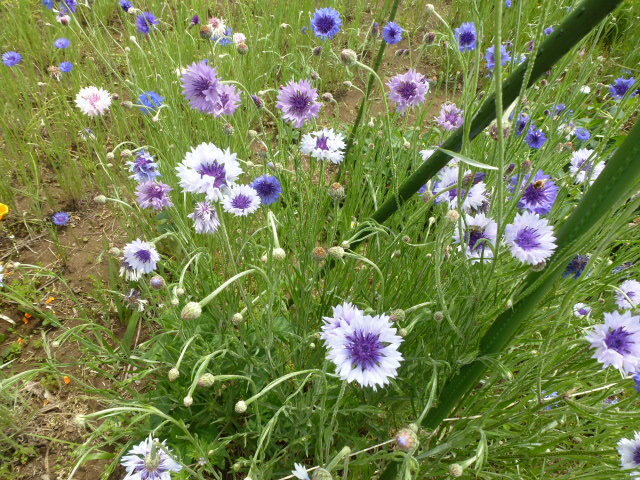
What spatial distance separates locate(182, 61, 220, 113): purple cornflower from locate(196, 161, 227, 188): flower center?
0.96 ft

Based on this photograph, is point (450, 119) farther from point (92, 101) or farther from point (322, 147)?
point (92, 101)

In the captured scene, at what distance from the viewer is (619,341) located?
81 cm

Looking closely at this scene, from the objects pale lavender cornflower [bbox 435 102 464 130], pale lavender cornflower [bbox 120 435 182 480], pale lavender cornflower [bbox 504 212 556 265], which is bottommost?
pale lavender cornflower [bbox 120 435 182 480]

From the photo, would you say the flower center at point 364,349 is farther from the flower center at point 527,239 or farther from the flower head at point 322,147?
the flower head at point 322,147

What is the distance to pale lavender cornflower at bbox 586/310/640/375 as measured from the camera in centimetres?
79

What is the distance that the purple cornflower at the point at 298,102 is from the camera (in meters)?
1.32

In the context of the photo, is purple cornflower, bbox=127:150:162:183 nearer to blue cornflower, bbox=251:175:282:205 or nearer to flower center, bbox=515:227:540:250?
blue cornflower, bbox=251:175:282:205

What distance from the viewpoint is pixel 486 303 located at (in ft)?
3.56

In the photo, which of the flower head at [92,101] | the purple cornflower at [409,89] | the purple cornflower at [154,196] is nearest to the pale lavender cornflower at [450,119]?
the purple cornflower at [409,89]

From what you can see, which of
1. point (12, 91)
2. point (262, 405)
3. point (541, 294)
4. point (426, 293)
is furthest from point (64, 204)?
point (541, 294)

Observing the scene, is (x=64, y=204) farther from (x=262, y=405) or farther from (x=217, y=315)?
(x=262, y=405)

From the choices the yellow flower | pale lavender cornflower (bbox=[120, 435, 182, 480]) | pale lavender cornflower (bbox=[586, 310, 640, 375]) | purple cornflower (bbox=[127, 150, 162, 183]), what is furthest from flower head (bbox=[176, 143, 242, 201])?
the yellow flower

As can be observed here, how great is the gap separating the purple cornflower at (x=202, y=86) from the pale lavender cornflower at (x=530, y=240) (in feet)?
2.70

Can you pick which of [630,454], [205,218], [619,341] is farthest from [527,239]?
[205,218]
